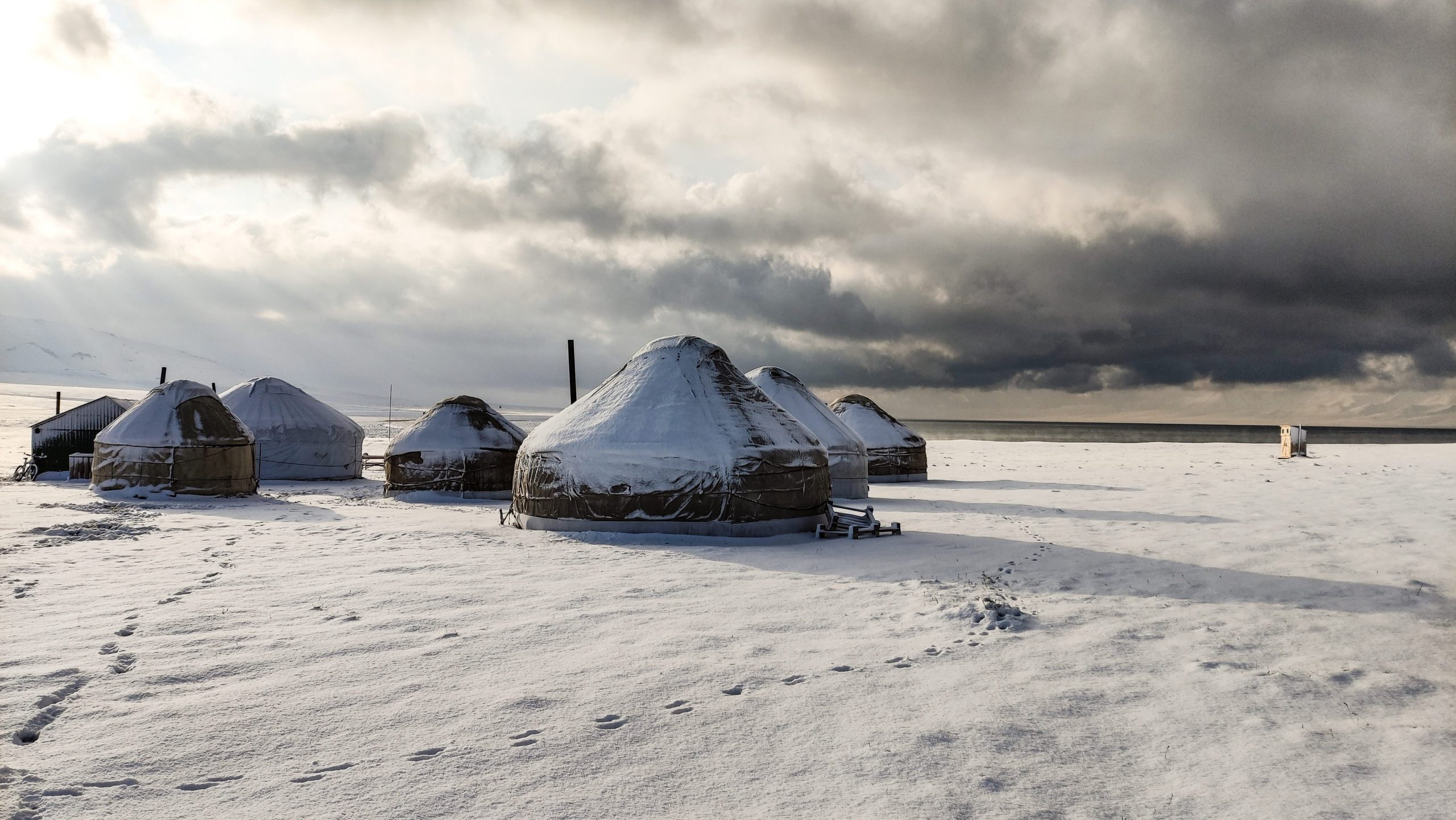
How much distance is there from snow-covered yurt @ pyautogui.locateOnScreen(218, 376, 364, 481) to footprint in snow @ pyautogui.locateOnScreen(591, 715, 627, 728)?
22.4 m

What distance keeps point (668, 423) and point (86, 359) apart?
207642mm

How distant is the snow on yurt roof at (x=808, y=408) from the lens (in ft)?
55.9

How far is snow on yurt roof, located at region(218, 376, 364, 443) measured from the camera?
76.3 feet

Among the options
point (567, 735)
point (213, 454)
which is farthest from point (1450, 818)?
point (213, 454)

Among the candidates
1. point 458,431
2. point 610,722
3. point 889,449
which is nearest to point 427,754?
point 610,722

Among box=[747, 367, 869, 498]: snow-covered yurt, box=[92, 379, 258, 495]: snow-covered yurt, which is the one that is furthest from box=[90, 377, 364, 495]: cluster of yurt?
box=[747, 367, 869, 498]: snow-covered yurt

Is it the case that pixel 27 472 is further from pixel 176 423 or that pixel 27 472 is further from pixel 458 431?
pixel 458 431

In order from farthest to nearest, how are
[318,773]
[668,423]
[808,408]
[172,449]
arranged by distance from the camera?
1. [808,408]
2. [172,449]
3. [668,423]
4. [318,773]

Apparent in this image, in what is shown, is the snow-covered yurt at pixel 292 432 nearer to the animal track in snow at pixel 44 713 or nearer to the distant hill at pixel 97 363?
the animal track in snow at pixel 44 713

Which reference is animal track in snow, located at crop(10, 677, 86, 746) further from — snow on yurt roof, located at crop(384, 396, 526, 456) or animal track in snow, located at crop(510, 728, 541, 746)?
snow on yurt roof, located at crop(384, 396, 526, 456)

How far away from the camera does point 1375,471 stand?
64.1ft

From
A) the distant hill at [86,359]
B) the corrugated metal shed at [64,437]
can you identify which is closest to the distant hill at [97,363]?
the distant hill at [86,359]

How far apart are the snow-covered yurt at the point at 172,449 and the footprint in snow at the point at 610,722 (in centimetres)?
1634

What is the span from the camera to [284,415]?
23.6 m
